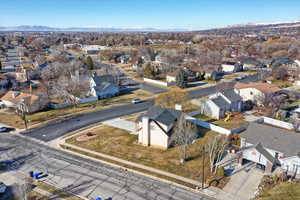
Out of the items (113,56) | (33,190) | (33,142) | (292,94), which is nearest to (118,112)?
(33,142)

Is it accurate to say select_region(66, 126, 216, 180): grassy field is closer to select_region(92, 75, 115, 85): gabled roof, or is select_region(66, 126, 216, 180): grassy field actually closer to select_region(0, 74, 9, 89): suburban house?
select_region(92, 75, 115, 85): gabled roof

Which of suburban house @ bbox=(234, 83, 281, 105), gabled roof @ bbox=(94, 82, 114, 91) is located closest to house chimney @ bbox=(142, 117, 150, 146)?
gabled roof @ bbox=(94, 82, 114, 91)

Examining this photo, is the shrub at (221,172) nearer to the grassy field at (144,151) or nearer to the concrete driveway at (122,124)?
the grassy field at (144,151)

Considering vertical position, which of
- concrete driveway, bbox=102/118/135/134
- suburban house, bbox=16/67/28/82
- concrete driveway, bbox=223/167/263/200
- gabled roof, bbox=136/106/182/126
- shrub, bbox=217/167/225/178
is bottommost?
concrete driveway, bbox=223/167/263/200

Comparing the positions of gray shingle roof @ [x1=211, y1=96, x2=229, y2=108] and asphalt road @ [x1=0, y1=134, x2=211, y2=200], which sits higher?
gray shingle roof @ [x1=211, y1=96, x2=229, y2=108]

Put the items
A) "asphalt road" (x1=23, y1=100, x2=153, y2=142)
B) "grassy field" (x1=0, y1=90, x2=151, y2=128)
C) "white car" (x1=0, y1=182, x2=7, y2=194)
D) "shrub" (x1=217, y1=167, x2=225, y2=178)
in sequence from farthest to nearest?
"grassy field" (x1=0, y1=90, x2=151, y2=128)
"asphalt road" (x1=23, y1=100, x2=153, y2=142)
"shrub" (x1=217, y1=167, x2=225, y2=178)
"white car" (x1=0, y1=182, x2=7, y2=194)

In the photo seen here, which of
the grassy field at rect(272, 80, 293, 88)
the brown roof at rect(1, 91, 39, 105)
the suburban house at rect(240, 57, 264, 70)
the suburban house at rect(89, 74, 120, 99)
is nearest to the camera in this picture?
the brown roof at rect(1, 91, 39, 105)

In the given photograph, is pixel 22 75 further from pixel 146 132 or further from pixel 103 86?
pixel 146 132

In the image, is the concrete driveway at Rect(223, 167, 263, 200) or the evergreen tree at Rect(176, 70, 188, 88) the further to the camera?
the evergreen tree at Rect(176, 70, 188, 88)
